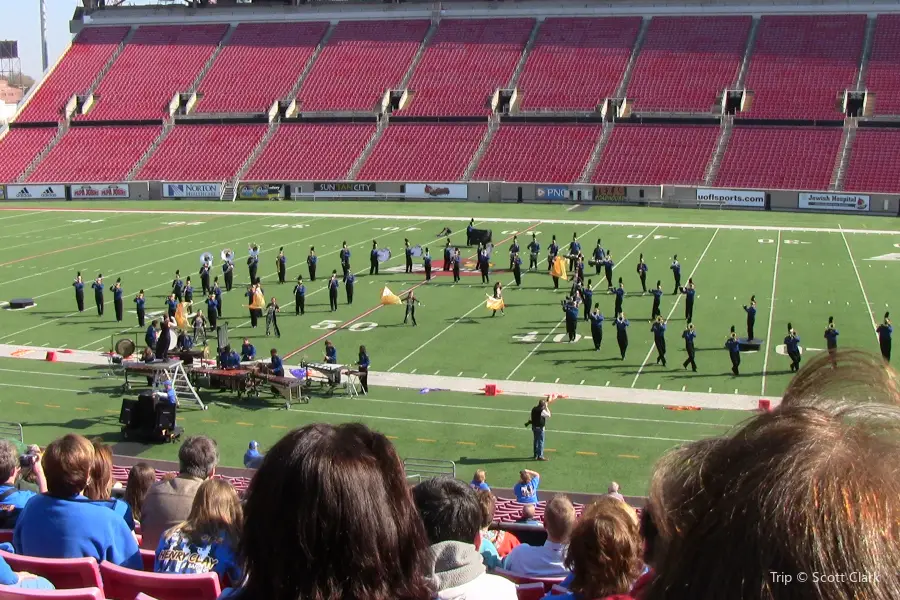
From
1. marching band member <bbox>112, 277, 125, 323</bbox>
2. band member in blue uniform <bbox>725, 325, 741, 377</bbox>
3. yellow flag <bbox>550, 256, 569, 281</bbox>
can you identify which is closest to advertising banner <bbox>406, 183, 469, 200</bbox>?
yellow flag <bbox>550, 256, 569, 281</bbox>

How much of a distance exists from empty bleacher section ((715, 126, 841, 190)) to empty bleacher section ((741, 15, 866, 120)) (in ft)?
5.15

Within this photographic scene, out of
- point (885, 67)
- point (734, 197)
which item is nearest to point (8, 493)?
point (734, 197)

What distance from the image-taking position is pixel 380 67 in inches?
2413

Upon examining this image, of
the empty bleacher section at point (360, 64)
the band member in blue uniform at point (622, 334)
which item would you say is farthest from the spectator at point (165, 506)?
the empty bleacher section at point (360, 64)

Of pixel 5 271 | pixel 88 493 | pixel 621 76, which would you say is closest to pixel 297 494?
pixel 88 493

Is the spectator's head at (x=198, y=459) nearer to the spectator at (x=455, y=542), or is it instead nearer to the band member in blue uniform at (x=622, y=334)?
the spectator at (x=455, y=542)

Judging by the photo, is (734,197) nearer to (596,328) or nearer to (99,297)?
(596,328)

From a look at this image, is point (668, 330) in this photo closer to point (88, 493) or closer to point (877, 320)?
point (877, 320)

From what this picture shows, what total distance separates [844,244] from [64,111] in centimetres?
4615

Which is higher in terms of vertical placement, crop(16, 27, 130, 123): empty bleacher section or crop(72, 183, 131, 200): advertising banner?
crop(16, 27, 130, 123): empty bleacher section

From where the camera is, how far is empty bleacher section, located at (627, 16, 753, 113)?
178ft

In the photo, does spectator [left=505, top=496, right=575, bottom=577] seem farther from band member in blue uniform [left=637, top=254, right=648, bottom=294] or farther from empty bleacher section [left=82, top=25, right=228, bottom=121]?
empty bleacher section [left=82, top=25, right=228, bottom=121]

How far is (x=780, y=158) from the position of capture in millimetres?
48594

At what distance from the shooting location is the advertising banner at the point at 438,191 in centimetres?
5062
